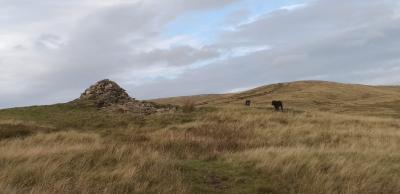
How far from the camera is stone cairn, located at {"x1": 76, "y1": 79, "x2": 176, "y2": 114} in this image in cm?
3475

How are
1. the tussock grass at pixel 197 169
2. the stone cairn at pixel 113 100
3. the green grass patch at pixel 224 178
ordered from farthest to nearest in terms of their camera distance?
the stone cairn at pixel 113 100 < the green grass patch at pixel 224 178 < the tussock grass at pixel 197 169

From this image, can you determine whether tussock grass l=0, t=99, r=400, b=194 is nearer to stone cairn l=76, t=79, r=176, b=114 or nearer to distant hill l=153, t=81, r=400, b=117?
stone cairn l=76, t=79, r=176, b=114

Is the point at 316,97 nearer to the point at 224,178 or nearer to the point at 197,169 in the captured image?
the point at 197,169

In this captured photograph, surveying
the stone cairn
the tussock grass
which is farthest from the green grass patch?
the stone cairn

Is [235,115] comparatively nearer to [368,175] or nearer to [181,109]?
[181,109]

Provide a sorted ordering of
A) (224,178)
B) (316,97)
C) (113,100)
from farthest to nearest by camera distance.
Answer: (316,97)
(113,100)
(224,178)

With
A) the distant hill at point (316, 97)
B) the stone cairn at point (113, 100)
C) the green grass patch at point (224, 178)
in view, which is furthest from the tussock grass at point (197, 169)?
the distant hill at point (316, 97)

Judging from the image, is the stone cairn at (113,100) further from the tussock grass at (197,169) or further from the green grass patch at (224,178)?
the green grass patch at (224,178)

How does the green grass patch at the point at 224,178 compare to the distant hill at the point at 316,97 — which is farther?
the distant hill at the point at 316,97

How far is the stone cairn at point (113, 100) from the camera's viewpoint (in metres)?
34.8

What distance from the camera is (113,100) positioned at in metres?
37.6

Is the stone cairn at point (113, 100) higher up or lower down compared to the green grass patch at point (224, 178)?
higher up

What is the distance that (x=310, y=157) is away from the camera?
39.4 ft

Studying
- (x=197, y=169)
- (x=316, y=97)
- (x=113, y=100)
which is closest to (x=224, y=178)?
(x=197, y=169)
